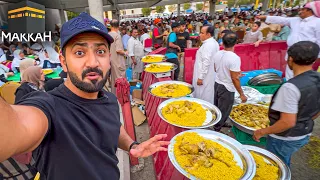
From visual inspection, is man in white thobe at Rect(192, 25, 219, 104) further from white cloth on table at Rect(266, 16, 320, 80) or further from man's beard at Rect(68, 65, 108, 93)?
man's beard at Rect(68, 65, 108, 93)

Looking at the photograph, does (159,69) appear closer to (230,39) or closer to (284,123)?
(230,39)

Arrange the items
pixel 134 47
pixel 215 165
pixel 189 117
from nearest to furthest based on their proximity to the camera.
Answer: pixel 215 165 → pixel 189 117 → pixel 134 47

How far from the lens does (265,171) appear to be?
1.90 m

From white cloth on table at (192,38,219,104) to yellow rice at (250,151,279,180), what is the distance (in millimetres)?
2648

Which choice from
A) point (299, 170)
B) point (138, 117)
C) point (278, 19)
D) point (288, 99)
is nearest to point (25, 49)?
point (138, 117)

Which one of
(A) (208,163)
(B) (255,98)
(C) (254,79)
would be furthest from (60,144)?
(C) (254,79)

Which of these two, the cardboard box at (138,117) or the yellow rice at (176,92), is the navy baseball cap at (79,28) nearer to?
the yellow rice at (176,92)

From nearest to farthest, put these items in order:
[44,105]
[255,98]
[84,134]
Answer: [44,105]
[84,134]
[255,98]

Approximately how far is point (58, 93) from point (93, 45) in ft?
1.33

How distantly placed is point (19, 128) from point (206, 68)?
4035 mm

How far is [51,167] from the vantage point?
1071 mm

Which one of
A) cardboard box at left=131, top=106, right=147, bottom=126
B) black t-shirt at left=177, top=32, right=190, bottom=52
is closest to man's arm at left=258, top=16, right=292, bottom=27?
black t-shirt at left=177, top=32, right=190, bottom=52

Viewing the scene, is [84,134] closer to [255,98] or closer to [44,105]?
[44,105]

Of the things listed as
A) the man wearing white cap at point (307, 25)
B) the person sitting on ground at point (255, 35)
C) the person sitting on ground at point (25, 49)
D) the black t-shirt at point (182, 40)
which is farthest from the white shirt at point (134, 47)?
the person sitting on ground at point (25, 49)
